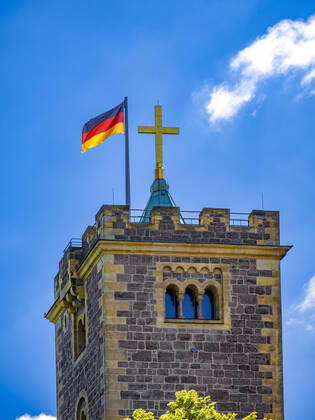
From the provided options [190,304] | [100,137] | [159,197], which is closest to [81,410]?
[190,304]

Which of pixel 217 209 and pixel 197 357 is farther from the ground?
pixel 217 209

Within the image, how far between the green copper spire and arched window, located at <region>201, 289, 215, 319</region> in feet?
10.6

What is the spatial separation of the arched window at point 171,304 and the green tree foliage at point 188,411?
17.4ft

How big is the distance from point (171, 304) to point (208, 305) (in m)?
1.29

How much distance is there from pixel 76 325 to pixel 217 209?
6.61m

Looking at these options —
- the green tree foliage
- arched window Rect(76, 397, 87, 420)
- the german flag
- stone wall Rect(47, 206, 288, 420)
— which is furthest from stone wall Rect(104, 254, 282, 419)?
the german flag

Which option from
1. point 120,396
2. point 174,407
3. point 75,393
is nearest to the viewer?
point 174,407

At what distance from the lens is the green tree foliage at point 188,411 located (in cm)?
5912

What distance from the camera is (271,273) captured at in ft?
219

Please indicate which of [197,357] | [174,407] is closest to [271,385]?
[197,357]

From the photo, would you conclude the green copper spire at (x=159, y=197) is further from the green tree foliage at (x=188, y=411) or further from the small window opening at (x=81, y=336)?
the green tree foliage at (x=188, y=411)

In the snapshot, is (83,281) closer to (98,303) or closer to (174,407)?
(98,303)

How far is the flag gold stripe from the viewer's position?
70125 millimetres

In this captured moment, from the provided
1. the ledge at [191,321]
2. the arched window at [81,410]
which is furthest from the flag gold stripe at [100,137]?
the arched window at [81,410]
